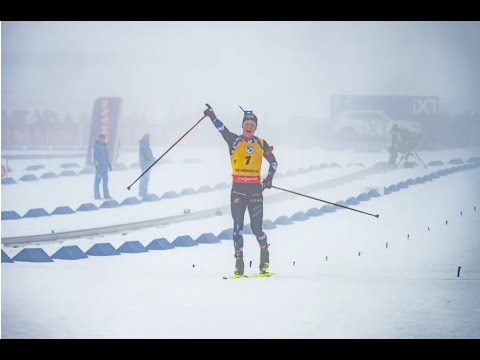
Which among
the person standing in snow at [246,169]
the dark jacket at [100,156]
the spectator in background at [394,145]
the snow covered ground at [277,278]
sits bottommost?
the snow covered ground at [277,278]

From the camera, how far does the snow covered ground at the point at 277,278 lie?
6.01m

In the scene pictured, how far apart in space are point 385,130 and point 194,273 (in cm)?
1120

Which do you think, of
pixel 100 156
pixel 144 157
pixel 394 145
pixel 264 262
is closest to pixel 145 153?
pixel 144 157

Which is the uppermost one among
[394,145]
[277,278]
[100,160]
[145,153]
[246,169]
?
[394,145]

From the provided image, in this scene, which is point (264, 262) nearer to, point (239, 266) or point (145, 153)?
point (239, 266)

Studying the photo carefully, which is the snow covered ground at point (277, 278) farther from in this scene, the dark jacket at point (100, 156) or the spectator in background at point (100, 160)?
the dark jacket at point (100, 156)

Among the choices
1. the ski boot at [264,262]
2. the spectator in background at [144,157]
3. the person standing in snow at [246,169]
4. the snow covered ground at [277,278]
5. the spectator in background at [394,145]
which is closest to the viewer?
the snow covered ground at [277,278]

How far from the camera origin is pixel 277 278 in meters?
7.54

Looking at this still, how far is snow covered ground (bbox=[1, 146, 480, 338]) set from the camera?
6.01 m

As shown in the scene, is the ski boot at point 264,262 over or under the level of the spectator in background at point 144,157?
under

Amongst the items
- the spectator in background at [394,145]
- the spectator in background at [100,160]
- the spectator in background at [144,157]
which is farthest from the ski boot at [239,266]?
the spectator in background at [394,145]

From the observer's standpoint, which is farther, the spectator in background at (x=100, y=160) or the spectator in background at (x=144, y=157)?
the spectator in background at (x=144, y=157)

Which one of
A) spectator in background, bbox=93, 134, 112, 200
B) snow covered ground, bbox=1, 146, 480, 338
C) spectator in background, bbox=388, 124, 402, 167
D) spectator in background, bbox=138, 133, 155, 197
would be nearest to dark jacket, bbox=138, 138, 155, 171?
spectator in background, bbox=138, 133, 155, 197
